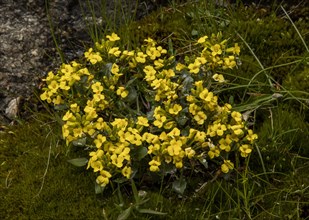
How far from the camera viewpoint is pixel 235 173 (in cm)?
321

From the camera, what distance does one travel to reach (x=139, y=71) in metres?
3.36

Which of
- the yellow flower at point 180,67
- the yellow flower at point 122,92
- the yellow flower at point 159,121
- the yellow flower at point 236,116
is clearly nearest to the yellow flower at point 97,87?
the yellow flower at point 122,92

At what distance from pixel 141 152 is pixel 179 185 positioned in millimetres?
265

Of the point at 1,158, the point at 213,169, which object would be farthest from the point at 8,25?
the point at 213,169

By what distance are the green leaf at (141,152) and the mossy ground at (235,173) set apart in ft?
0.71

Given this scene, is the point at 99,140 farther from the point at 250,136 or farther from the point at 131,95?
the point at 250,136

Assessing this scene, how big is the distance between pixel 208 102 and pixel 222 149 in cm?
26

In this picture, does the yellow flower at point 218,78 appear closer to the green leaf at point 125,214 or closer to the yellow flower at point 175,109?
the yellow flower at point 175,109

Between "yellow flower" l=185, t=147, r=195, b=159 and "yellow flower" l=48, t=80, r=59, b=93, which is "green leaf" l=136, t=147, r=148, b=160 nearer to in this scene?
"yellow flower" l=185, t=147, r=195, b=159

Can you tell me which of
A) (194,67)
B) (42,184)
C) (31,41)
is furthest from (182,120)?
(31,41)

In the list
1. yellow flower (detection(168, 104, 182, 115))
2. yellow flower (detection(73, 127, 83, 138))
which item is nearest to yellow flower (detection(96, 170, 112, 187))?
yellow flower (detection(73, 127, 83, 138))

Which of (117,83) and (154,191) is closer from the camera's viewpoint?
(154,191)

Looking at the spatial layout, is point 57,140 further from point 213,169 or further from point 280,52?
point 280,52

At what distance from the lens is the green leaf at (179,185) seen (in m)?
2.98
